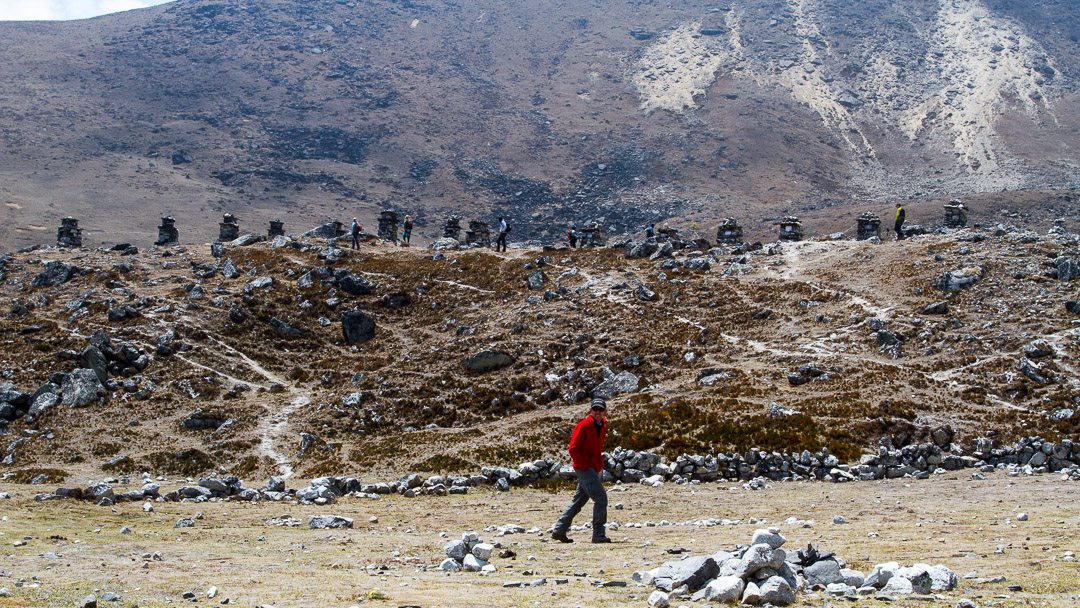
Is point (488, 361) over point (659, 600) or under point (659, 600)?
over

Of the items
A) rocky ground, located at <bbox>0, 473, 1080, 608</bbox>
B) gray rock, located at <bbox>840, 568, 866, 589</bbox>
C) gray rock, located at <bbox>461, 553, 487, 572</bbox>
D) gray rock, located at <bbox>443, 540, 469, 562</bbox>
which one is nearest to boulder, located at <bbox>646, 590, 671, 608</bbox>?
rocky ground, located at <bbox>0, 473, 1080, 608</bbox>

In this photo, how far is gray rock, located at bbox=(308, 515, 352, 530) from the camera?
16844mm

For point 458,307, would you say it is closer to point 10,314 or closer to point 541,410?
point 541,410

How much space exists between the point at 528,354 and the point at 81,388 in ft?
61.5

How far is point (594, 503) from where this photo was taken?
558 inches

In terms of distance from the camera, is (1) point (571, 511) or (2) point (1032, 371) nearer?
(1) point (571, 511)

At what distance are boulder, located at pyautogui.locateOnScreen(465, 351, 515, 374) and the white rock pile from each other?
74.3 feet

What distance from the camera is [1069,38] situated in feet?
554

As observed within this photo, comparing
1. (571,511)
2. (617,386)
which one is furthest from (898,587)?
(617,386)

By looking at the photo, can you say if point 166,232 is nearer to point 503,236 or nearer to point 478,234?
point 478,234

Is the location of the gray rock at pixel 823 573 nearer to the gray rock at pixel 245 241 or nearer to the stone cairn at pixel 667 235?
the stone cairn at pixel 667 235

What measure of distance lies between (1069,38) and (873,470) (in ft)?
624

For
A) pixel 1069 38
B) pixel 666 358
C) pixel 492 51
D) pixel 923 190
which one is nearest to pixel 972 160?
pixel 923 190

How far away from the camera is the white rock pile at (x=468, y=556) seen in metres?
11.4
